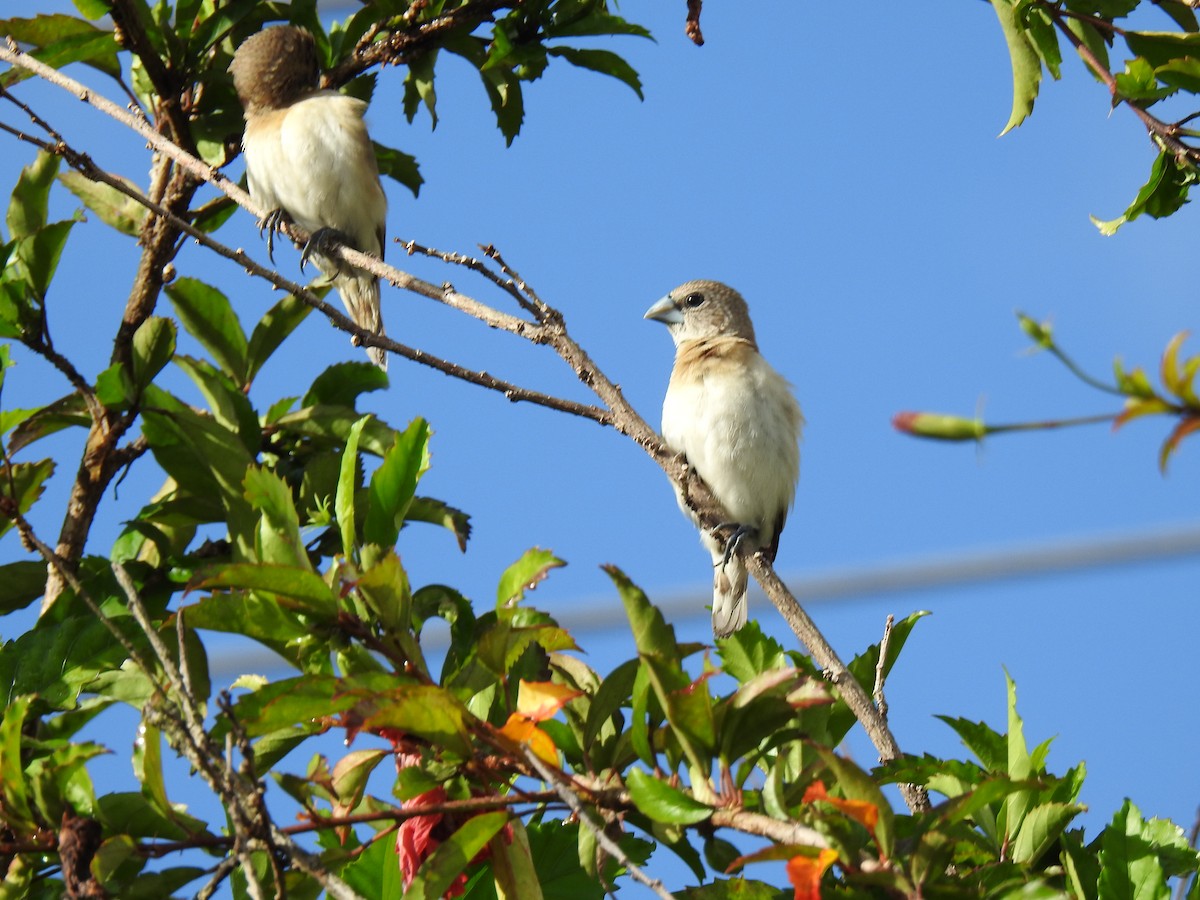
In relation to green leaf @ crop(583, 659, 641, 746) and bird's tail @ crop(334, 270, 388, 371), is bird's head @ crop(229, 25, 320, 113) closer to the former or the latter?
bird's tail @ crop(334, 270, 388, 371)

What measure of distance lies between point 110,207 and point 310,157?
1886 millimetres

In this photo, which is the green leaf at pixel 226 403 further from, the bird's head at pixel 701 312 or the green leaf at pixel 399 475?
the bird's head at pixel 701 312

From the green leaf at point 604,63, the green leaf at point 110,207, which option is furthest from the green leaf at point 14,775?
the green leaf at point 604,63

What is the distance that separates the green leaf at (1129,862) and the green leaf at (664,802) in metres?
0.59

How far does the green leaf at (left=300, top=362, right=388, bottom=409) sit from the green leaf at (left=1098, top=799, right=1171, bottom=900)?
1887 mm

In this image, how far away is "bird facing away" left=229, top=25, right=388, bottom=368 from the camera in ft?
17.7

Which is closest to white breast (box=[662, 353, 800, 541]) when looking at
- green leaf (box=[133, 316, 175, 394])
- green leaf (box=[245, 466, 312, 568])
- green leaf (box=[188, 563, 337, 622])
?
green leaf (box=[133, 316, 175, 394])

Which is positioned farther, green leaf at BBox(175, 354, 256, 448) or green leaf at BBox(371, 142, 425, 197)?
green leaf at BBox(371, 142, 425, 197)

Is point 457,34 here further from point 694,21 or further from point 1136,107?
point 1136,107

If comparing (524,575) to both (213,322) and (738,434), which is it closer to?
(213,322)

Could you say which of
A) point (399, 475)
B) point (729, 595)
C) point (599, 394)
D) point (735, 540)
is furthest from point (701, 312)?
point (399, 475)

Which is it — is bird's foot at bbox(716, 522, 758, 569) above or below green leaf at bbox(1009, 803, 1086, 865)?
above

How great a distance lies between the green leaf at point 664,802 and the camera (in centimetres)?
161

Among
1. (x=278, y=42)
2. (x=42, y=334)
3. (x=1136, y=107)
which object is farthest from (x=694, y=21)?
(x=278, y=42)
